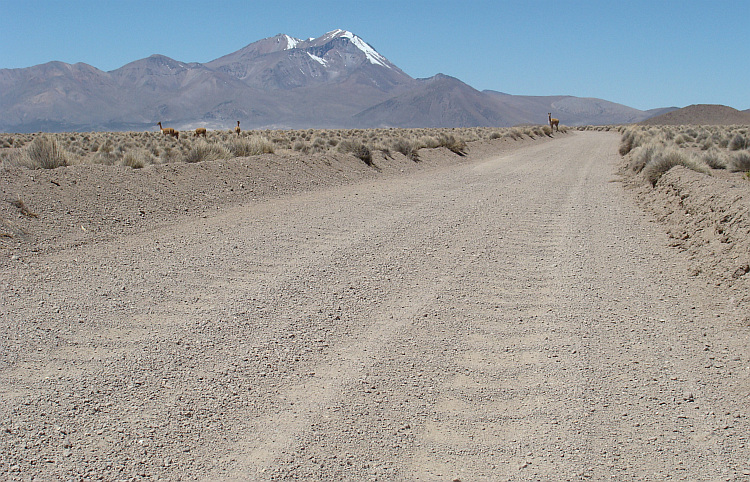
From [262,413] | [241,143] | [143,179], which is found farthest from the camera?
[241,143]

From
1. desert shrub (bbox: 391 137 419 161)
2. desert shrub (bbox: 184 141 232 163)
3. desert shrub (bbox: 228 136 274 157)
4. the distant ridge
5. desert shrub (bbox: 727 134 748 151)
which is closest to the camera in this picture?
desert shrub (bbox: 184 141 232 163)

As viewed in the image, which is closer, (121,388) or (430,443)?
(430,443)

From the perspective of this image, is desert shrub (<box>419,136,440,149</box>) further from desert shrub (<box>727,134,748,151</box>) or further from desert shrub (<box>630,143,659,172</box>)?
desert shrub (<box>727,134,748,151</box>)

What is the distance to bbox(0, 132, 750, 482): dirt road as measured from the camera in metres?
3.79

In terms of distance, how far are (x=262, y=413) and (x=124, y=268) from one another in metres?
4.17

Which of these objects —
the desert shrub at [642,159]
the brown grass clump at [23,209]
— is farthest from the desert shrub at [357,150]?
the brown grass clump at [23,209]

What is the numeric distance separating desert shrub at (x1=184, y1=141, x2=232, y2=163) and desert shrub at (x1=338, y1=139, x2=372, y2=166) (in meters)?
4.42

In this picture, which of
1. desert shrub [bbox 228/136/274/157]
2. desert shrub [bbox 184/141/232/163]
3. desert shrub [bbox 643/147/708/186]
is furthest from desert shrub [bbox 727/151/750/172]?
desert shrub [bbox 184/141/232/163]

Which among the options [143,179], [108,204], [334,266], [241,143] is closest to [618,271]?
[334,266]

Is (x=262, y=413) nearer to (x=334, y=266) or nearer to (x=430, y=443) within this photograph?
(x=430, y=443)

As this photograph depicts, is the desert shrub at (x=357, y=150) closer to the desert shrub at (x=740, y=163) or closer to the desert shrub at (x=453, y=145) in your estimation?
the desert shrub at (x=453, y=145)

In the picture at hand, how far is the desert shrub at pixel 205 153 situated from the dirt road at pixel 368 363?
8.62 meters

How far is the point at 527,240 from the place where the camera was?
9562 mm

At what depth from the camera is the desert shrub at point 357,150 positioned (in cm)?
2100
